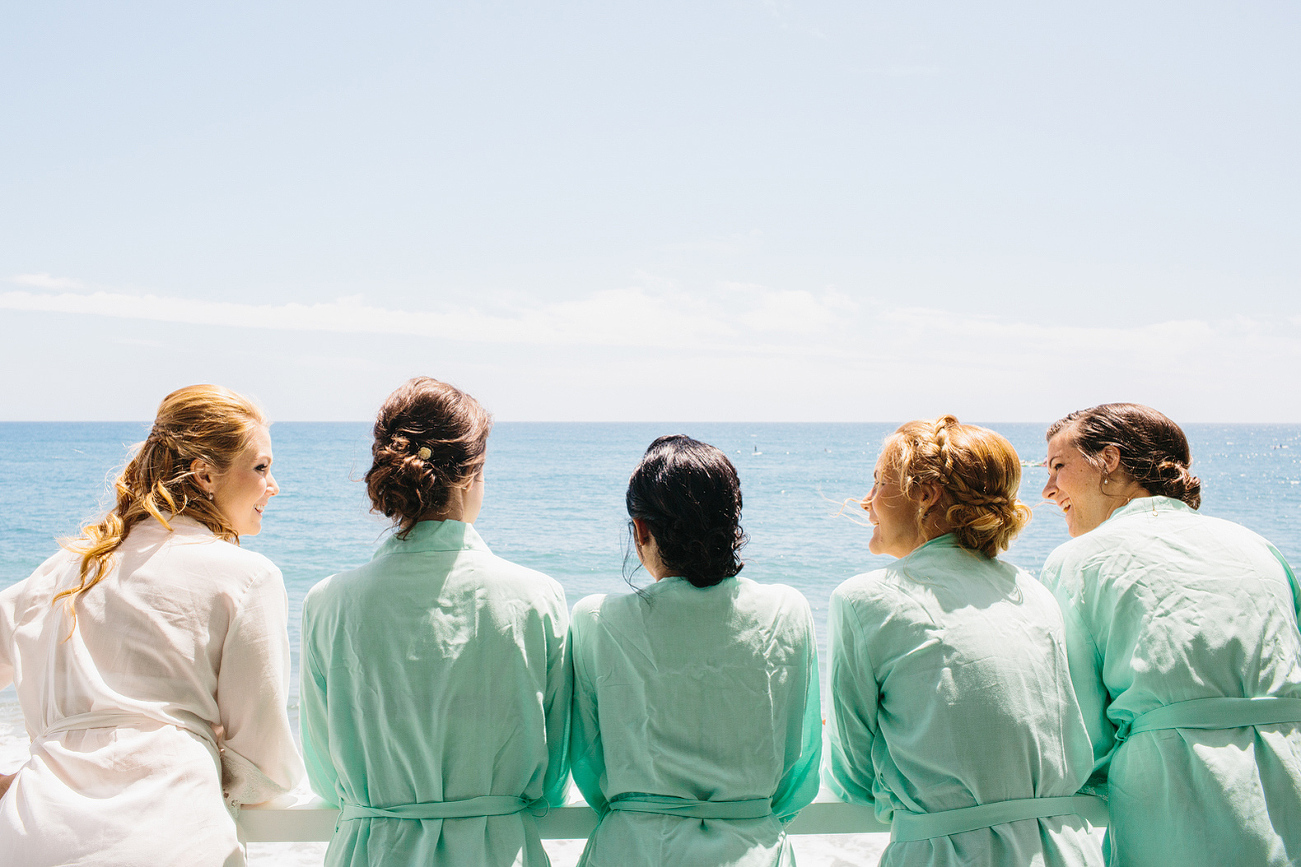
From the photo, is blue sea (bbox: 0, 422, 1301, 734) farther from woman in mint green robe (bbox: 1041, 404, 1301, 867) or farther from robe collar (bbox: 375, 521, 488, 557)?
woman in mint green robe (bbox: 1041, 404, 1301, 867)

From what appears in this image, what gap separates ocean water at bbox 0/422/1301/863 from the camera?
12477mm

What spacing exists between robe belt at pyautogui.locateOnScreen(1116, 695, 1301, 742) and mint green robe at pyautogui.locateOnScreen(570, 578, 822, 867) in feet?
2.42

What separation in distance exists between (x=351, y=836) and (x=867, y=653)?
3.52 feet

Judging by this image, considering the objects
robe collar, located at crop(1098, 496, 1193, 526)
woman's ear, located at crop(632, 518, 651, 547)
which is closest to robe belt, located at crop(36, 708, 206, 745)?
woman's ear, located at crop(632, 518, 651, 547)

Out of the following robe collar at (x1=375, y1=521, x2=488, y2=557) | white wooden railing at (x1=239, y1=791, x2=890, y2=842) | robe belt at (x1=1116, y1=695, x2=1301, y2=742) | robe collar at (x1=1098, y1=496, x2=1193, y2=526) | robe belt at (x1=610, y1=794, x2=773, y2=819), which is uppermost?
robe collar at (x1=1098, y1=496, x2=1193, y2=526)

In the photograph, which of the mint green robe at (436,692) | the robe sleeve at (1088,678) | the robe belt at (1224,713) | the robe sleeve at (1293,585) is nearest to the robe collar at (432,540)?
the mint green robe at (436,692)

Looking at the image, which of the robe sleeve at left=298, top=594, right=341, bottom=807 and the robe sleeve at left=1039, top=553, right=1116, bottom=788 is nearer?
the robe sleeve at left=298, top=594, right=341, bottom=807

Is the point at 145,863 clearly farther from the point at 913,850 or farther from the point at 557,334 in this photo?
the point at 557,334

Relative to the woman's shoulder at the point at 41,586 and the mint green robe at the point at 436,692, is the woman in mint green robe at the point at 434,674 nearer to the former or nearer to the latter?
the mint green robe at the point at 436,692

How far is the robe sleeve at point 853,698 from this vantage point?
170 cm

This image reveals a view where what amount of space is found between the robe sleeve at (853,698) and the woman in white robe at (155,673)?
1134 millimetres

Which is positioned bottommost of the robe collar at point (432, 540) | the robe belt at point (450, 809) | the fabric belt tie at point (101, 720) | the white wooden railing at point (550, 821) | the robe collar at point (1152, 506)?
the white wooden railing at point (550, 821)

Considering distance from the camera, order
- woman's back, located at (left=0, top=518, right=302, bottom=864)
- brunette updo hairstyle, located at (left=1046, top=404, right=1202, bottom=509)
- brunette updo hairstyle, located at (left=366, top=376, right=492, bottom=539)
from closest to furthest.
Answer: woman's back, located at (left=0, top=518, right=302, bottom=864)
brunette updo hairstyle, located at (left=366, top=376, right=492, bottom=539)
brunette updo hairstyle, located at (left=1046, top=404, right=1202, bottom=509)

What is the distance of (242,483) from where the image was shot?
1.86 m
